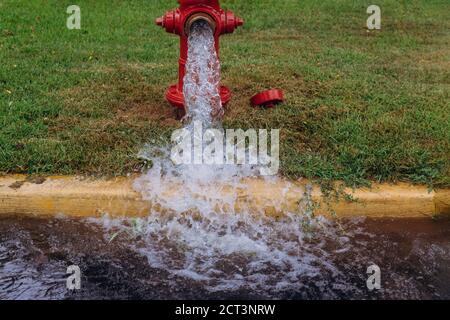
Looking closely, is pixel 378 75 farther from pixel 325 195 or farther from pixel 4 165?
pixel 4 165

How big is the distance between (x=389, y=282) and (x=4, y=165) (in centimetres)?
242

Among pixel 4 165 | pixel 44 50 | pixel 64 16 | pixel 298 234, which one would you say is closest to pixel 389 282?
pixel 298 234

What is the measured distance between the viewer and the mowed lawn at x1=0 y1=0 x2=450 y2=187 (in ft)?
13.4

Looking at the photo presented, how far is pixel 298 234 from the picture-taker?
361 cm

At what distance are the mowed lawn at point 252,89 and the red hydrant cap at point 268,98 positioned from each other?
0.07m

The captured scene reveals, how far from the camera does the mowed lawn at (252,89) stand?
4074 millimetres

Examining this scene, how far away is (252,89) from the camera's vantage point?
17.3 ft
